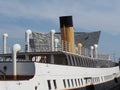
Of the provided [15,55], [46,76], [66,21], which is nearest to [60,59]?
Answer: [46,76]

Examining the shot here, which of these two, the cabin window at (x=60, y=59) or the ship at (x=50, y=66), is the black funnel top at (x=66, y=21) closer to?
the ship at (x=50, y=66)

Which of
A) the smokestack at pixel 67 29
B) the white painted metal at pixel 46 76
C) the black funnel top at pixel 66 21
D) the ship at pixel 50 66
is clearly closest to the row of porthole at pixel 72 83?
the ship at pixel 50 66

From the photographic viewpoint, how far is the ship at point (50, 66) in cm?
1530

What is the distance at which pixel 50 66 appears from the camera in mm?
16438

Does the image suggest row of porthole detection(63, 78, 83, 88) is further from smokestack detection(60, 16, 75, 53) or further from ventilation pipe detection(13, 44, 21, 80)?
ventilation pipe detection(13, 44, 21, 80)

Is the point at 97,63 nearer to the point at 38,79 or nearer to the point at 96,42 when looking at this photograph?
the point at 96,42

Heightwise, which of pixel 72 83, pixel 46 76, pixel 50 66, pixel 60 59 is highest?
pixel 60 59

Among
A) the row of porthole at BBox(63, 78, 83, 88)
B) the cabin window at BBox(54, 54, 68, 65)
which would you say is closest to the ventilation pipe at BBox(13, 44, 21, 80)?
the row of porthole at BBox(63, 78, 83, 88)

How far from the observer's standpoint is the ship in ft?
50.2

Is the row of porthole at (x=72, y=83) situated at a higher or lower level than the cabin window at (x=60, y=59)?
lower

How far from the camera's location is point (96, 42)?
3609 cm

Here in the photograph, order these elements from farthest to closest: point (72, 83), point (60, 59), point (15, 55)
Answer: point (72, 83) < point (60, 59) < point (15, 55)

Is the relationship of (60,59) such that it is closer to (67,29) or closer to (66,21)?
(67,29)

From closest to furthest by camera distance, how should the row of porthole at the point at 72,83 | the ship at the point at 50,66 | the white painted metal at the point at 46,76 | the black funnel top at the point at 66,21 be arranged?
the white painted metal at the point at 46,76 → the ship at the point at 50,66 → the row of porthole at the point at 72,83 → the black funnel top at the point at 66,21
